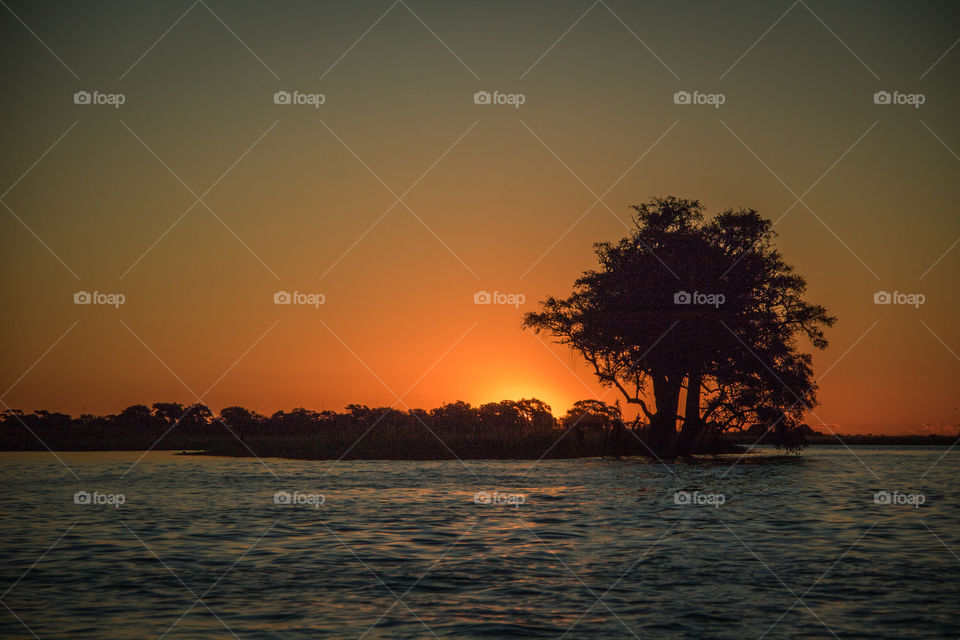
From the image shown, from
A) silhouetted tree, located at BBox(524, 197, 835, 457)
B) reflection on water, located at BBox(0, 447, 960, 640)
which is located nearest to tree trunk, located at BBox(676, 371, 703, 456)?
silhouetted tree, located at BBox(524, 197, 835, 457)

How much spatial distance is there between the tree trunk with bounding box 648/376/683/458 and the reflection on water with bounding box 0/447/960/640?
75.1 ft

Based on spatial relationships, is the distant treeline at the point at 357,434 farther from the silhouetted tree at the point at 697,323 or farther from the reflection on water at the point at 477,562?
the reflection on water at the point at 477,562

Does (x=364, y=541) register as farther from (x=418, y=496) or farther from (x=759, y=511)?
(x=759, y=511)

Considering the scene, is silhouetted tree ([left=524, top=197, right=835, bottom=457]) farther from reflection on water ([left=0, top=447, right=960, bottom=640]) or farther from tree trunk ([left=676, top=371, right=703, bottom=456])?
reflection on water ([left=0, top=447, right=960, bottom=640])

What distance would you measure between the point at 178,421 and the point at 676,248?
71.1m

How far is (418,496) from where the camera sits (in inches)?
1245

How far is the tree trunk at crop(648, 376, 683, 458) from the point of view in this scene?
58219mm

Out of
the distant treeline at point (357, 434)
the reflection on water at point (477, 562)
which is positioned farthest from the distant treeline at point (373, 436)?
the reflection on water at point (477, 562)

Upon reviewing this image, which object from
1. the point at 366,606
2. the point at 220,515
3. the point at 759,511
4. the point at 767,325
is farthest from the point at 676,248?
the point at 366,606

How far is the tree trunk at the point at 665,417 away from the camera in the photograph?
58219 mm

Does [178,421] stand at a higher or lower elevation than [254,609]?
higher

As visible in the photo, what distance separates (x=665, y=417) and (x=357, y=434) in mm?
27774

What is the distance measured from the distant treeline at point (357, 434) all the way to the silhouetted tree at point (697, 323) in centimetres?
466

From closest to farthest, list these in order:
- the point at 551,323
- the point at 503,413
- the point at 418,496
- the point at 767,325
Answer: the point at 418,496, the point at 767,325, the point at 551,323, the point at 503,413
